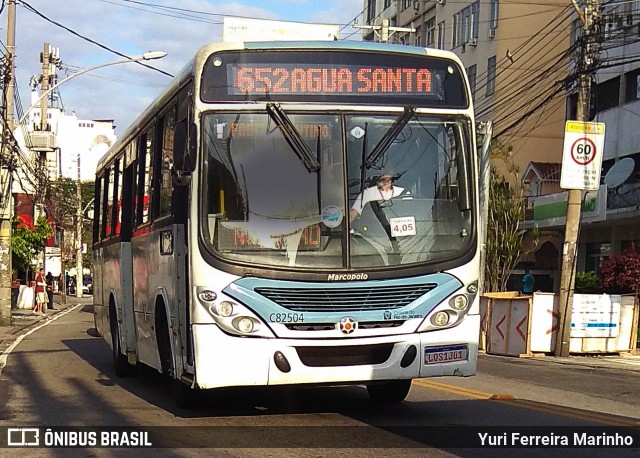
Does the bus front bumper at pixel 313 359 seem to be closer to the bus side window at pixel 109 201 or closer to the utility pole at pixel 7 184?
the bus side window at pixel 109 201

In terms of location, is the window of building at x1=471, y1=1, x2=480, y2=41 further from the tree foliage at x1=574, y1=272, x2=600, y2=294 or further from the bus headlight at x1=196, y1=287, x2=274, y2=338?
the bus headlight at x1=196, y1=287, x2=274, y2=338

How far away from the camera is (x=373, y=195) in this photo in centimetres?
938

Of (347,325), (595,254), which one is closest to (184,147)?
(347,325)

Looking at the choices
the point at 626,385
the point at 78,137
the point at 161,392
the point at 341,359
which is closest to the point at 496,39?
the point at 626,385

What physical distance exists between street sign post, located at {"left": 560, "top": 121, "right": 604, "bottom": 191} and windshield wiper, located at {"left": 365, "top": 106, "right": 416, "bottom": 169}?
41.8 ft

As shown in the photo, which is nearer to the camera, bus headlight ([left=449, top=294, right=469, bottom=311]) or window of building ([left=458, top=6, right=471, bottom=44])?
bus headlight ([left=449, top=294, right=469, bottom=311])

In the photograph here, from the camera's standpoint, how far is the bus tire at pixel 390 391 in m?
10.8

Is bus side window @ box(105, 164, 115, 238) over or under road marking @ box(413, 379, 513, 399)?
over

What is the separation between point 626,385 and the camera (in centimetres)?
1495

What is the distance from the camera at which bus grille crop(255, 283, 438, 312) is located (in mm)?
9031

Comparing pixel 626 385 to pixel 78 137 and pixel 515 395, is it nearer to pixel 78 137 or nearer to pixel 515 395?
pixel 515 395

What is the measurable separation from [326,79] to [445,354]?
273 cm

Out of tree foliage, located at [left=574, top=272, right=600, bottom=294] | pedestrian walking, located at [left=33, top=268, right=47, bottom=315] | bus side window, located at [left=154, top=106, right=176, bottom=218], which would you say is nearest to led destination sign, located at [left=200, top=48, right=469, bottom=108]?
bus side window, located at [left=154, top=106, right=176, bottom=218]

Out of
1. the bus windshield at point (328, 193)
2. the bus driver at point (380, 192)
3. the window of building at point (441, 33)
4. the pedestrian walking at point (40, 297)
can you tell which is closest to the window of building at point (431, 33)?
the window of building at point (441, 33)
